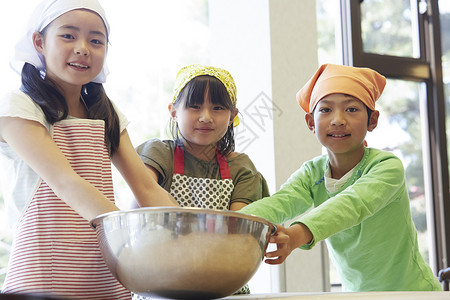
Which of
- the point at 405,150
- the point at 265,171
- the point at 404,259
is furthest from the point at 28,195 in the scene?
the point at 405,150

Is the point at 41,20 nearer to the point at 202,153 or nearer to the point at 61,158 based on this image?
the point at 61,158

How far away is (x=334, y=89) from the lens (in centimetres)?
135

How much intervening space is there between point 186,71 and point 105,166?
44cm

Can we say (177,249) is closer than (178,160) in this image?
Yes

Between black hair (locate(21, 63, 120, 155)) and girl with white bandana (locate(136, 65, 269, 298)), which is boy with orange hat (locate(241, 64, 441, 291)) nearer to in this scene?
girl with white bandana (locate(136, 65, 269, 298))

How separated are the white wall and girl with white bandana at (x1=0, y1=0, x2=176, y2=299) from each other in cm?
135

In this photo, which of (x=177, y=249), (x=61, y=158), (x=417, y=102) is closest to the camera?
(x=177, y=249)

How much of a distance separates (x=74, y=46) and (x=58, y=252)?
1.24 feet

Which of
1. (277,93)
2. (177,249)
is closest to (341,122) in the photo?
(177,249)

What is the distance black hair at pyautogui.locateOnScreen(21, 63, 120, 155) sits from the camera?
1076 millimetres

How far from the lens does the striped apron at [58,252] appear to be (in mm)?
997

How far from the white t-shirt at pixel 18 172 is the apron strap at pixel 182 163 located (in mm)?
420

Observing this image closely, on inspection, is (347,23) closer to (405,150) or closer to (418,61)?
(418,61)

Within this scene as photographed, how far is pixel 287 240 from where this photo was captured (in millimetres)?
998
